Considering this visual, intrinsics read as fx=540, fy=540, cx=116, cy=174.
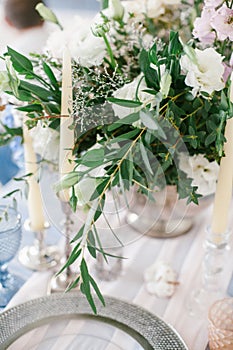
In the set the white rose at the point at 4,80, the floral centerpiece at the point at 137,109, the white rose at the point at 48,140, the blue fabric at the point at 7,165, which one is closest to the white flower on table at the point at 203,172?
the floral centerpiece at the point at 137,109

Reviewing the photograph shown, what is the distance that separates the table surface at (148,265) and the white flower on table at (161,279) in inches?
0.4

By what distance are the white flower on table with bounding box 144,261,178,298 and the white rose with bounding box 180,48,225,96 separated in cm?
42

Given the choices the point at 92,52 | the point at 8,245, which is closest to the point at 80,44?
the point at 92,52

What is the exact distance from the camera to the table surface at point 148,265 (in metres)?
0.94

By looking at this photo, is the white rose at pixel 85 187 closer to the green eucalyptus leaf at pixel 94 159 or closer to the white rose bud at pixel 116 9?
the green eucalyptus leaf at pixel 94 159

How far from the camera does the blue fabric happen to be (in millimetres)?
1383

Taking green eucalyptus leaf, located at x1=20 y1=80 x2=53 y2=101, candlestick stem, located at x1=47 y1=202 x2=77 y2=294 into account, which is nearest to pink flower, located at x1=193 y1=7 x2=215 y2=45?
green eucalyptus leaf, located at x1=20 y1=80 x2=53 y2=101

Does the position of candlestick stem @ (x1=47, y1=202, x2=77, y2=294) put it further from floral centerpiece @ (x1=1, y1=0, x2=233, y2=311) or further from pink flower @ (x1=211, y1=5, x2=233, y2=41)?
pink flower @ (x1=211, y1=5, x2=233, y2=41)

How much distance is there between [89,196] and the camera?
0.76 metres

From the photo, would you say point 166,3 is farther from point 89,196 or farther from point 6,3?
point 6,3

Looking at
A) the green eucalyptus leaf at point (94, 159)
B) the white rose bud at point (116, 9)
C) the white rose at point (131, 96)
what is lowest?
the green eucalyptus leaf at point (94, 159)

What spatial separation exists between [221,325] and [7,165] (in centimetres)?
74

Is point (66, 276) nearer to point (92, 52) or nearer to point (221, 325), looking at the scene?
point (221, 325)

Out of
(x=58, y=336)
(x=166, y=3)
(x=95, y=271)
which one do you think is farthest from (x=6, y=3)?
(x=58, y=336)
